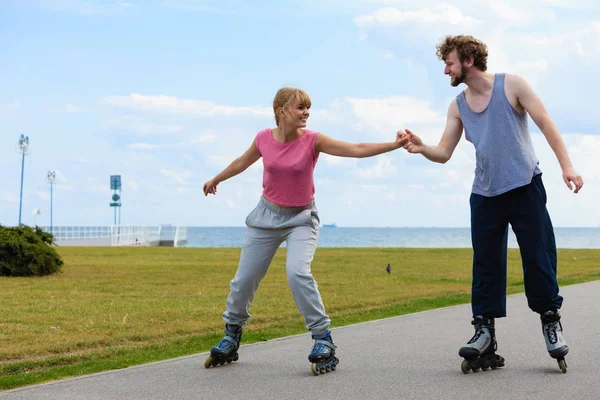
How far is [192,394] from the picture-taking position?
16.2 feet

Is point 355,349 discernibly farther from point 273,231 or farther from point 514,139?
point 514,139

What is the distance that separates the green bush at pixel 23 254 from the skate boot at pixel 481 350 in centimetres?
1363

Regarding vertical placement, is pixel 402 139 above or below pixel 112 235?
above

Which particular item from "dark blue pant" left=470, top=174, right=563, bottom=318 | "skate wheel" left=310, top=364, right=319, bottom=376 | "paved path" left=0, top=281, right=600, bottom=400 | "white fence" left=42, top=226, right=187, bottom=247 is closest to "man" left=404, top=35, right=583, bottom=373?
"dark blue pant" left=470, top=174, right=563, bottom=318

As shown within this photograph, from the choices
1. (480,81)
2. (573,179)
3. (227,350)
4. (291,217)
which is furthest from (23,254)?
(573,179)

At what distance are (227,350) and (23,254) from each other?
500 inches

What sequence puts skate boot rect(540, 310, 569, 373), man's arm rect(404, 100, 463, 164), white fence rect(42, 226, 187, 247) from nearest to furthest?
1. skate boot rect(540, 310, 569, 373)
2. man's arm rect(404, 100, 463, 164)
3. white fence rect(42, 226, 187, 247)

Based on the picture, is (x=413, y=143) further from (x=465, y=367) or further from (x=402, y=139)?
(x=465, y=367)

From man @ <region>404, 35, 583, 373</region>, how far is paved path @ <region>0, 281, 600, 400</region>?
0.32 metres

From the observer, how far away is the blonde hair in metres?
5.72

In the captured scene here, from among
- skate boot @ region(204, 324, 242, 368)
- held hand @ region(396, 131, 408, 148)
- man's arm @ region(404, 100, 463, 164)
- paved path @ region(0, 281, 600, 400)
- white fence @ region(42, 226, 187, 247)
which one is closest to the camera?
paved path @ region(0, 281, 600, 400)

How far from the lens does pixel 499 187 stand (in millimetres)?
5484

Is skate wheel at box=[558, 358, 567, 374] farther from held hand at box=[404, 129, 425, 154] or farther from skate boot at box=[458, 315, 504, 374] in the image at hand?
held hand at box=[404, 129, 425, 154]

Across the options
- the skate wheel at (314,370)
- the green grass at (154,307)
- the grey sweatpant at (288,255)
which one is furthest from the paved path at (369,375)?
the green grass at (154,307)
